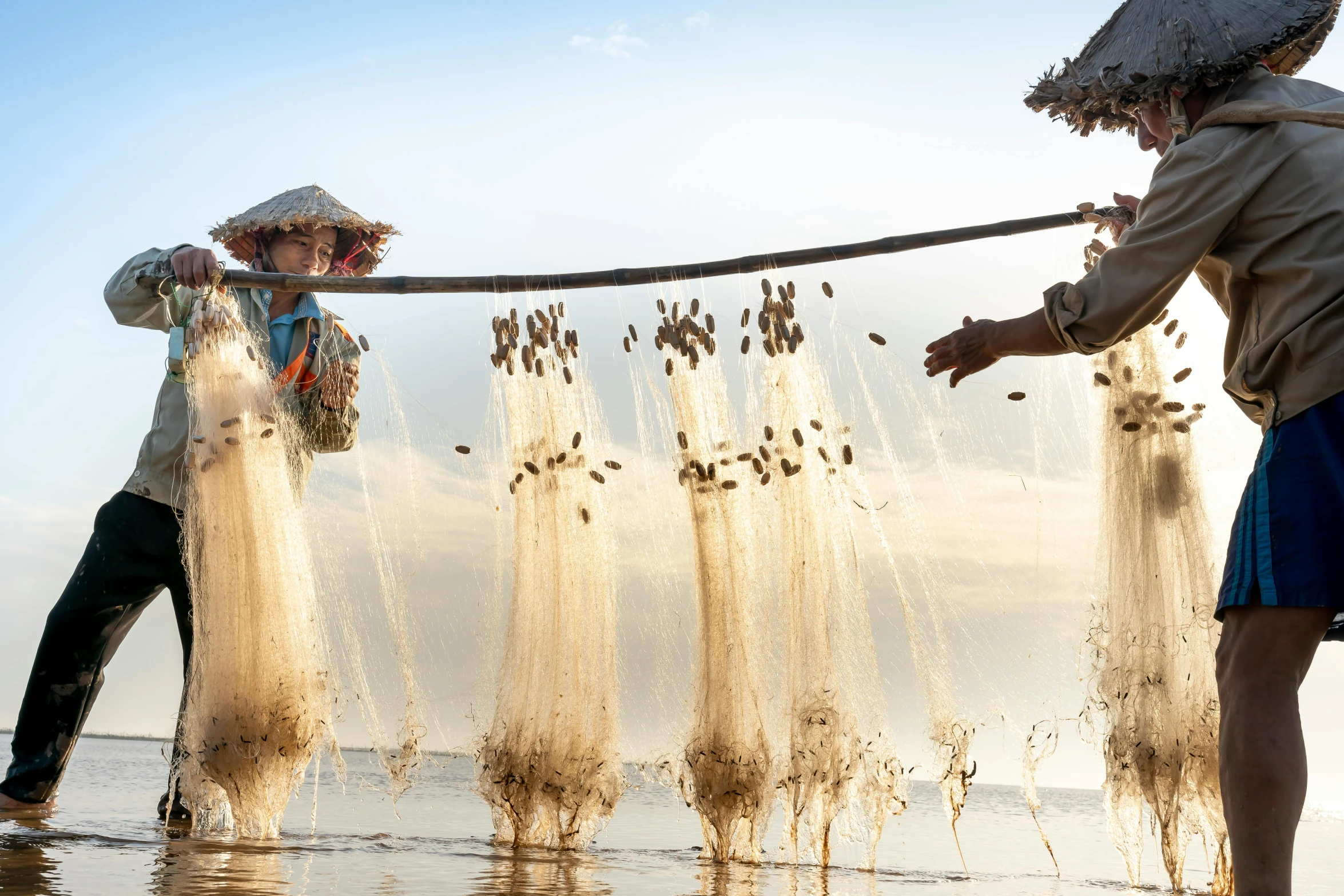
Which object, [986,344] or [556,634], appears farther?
[556,634]

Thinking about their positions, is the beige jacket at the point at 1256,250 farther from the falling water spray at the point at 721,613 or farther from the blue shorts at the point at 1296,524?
the falling water spray at the point at 721,613

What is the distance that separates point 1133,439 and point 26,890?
3.91 metres

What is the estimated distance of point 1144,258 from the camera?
2.46 metres

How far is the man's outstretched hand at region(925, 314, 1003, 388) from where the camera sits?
2.84 meters

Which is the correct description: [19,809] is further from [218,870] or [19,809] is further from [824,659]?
[824,659]

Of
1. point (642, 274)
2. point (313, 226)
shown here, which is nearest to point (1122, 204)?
point (642, 274)

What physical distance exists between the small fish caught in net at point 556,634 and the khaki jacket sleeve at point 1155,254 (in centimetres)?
220

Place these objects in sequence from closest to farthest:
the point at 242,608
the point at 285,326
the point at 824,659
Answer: the point at 824,659 → the point at 242,608 → the point at 285,326

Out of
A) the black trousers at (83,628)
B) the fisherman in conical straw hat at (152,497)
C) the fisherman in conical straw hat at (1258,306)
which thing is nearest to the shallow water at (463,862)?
the black trousers at (83,628)

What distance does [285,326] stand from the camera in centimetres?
500

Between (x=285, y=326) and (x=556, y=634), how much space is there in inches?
86.1

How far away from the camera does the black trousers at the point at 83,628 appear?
15.4 feet

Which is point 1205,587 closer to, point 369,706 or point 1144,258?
point 1144,258

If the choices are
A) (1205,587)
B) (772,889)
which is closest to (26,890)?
(772,889)
